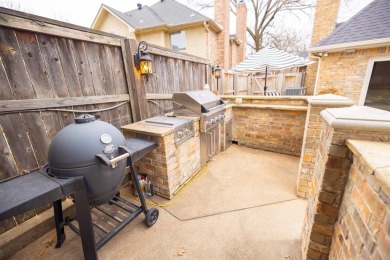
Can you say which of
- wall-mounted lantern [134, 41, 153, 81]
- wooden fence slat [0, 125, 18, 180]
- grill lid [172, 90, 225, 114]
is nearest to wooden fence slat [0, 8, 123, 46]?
wall-mounted lantern [134, 41, 153, 81]

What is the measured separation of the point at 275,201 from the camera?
2455 millimetres

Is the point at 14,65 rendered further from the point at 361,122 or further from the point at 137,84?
the point at 361,122

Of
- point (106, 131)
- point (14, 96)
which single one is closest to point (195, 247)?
point (106, 131)

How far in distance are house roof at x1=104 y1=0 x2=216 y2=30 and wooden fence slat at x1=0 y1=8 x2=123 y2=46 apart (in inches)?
266

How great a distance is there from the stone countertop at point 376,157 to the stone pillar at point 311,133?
1002 millimetres

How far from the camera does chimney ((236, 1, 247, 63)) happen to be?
10922 millimetres

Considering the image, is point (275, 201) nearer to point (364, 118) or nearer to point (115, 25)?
point (364, 118)

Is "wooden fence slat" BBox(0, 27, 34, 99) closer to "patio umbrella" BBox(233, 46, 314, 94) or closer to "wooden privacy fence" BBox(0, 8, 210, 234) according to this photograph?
"wooden privacy fence" BBox(0, 8, 210, 234)

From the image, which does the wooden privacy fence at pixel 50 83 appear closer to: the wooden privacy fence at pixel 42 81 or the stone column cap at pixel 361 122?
the wooden privacy fence at pixel 42 81

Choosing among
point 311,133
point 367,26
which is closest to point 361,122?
point 311,133

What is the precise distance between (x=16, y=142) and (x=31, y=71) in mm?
766

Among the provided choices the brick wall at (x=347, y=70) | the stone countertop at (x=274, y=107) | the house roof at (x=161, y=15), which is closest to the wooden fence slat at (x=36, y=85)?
the stone countertop at (x=274, y=107)

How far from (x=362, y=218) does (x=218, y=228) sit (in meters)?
1.49

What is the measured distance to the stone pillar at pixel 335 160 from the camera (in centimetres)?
98
